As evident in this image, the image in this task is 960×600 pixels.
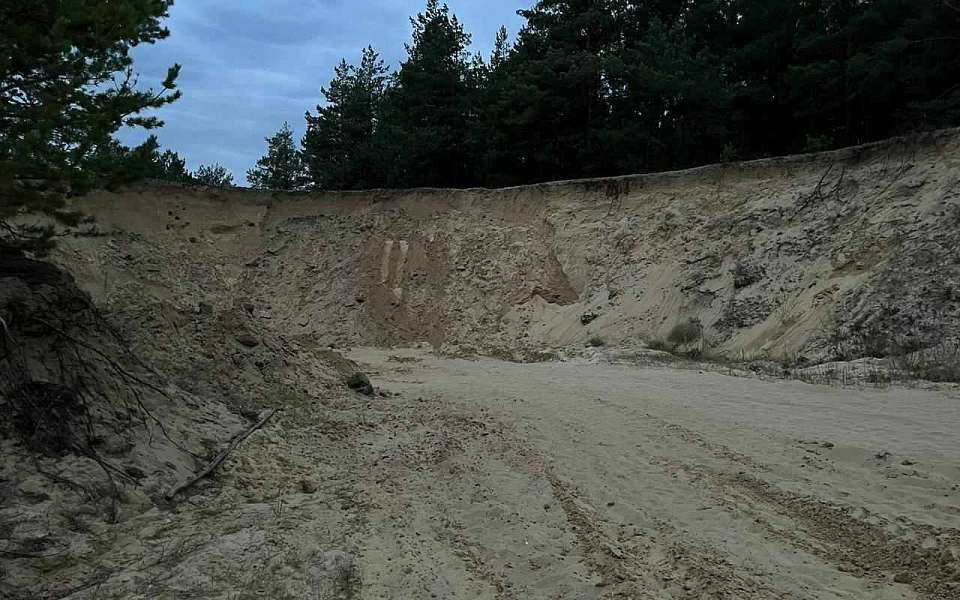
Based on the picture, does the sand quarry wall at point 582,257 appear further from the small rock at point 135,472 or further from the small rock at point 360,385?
the small rock at point 135,472

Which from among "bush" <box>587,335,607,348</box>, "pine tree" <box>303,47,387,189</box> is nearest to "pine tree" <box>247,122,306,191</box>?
"pine tree" <box>303,47,387,189</box>

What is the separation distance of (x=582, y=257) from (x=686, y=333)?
5.36m

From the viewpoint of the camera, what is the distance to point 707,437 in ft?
23.1

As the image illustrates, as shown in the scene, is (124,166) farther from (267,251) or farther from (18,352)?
(267,251)

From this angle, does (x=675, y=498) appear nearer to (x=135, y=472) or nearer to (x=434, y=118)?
(x=135, y=472)

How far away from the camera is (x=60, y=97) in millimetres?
5781

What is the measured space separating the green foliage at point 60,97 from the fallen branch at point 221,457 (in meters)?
2.46

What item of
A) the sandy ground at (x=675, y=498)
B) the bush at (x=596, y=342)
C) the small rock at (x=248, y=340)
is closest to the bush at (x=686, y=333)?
the bush at (x=596, y=342)

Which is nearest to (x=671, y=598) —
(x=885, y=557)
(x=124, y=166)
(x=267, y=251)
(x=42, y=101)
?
(x=885, y=557)

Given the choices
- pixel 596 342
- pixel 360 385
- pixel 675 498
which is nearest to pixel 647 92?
pixel 596 342

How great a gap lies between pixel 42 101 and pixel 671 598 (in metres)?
6.03

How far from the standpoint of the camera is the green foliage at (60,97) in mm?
5523

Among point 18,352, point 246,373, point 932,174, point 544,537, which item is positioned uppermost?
point 932,174

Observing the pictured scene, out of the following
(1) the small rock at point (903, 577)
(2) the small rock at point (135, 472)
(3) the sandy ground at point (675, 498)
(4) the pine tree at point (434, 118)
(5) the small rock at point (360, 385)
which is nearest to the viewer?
(1) the small rock at point (903, 577)
